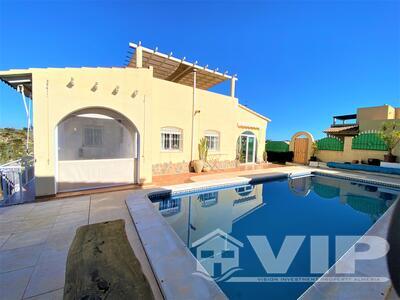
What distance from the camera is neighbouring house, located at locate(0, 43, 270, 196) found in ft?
22.2

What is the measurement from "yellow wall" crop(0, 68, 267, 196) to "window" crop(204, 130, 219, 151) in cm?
57

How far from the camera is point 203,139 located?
13.1 m

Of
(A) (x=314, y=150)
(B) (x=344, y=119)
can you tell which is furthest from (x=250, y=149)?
(B) (x=344, y=119)

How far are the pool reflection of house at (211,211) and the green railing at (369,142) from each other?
11.5m

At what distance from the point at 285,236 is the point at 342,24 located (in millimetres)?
13261

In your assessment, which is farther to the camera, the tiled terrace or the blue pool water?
the blue pool water

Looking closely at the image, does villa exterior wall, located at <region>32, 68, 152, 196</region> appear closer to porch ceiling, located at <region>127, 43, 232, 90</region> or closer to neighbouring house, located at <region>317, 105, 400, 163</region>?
porch ceiling, located at <region>127, 43, 232, 90</region>

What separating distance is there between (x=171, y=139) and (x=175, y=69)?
5566mm

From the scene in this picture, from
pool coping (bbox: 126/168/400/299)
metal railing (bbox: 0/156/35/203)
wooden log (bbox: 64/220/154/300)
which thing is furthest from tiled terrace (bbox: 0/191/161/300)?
metal railing (bbox: 0/156/35/203)

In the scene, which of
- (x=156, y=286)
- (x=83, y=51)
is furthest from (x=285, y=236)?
(x=83, y=51)

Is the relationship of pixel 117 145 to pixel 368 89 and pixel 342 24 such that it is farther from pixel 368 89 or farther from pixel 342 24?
pixel 368 89

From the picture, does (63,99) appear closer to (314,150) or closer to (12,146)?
→ (12,146)

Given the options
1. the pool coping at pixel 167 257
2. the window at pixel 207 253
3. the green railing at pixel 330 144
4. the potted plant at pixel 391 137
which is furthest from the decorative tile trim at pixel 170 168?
the potted plant at pixel 391 137

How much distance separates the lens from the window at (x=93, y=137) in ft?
39.9
